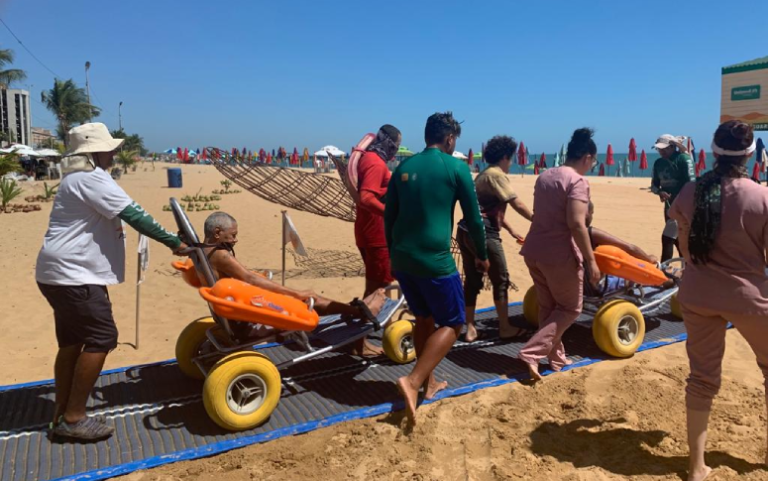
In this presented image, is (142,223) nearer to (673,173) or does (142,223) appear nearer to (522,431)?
(522,431)

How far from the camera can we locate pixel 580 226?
138 inches

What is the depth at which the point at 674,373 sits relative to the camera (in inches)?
153

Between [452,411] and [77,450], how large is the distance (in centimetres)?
202

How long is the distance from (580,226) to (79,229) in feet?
9.29

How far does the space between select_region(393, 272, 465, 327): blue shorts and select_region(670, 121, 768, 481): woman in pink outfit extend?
1139mm

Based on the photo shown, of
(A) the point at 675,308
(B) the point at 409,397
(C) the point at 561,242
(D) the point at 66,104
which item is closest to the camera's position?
(B) the point at 409,397

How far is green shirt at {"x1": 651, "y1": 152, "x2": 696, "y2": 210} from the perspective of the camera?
5848mm

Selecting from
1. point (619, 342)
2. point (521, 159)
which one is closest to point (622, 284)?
point (619, 342)

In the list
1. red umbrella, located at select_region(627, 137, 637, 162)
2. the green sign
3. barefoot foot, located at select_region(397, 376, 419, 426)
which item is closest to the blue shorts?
barefoot foot, located at select_region(397, 376, 419, 426)

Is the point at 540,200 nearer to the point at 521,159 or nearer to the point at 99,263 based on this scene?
the point at 99,263

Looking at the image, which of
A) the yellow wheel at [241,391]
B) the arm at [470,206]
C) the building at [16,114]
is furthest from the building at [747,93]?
the building at [16,114]

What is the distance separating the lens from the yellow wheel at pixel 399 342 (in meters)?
3.99

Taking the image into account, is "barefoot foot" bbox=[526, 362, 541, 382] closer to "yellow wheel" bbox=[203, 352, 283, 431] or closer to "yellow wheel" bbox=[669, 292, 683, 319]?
"yellow wheel" bbox=[203, 352, 283, 431]

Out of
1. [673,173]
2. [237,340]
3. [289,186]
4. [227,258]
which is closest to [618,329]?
[673,173]
